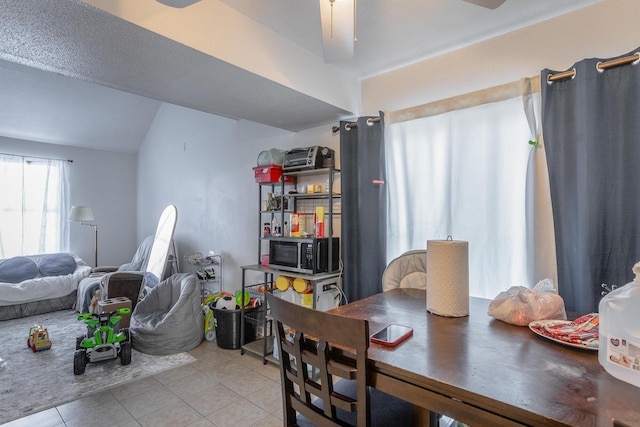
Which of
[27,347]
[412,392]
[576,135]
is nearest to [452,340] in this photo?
[412,392]

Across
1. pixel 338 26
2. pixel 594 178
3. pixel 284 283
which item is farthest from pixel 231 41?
pixel 594 178

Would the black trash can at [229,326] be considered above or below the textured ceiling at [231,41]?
below

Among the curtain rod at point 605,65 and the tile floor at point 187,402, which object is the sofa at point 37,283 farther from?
the curtain rod at point 605,65

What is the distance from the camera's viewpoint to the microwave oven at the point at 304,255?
2.61m

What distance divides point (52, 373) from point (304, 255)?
2.27 metres

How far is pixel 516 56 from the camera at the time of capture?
2.07 m

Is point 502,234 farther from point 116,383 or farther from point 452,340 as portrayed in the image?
point 116,383

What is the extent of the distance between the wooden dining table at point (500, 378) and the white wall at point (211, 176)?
2.21 metres

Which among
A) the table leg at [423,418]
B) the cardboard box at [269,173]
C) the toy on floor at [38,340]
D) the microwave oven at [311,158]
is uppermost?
the microwave oven at [311,158]

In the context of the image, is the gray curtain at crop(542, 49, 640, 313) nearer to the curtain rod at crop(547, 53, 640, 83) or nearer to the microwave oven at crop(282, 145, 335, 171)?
the curtain rod at crop(547, 53, 640, 83)

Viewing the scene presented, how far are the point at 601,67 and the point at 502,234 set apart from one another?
40.2 inches

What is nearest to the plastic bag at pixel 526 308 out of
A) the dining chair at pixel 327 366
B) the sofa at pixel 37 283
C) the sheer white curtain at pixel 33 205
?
the dining chair at pixel 327 366

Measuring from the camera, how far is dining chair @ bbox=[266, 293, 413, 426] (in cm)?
90

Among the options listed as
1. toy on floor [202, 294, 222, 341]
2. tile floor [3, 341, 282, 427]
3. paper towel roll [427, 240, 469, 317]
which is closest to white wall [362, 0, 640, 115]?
paper towel roll [427, 240, 469, 317]
